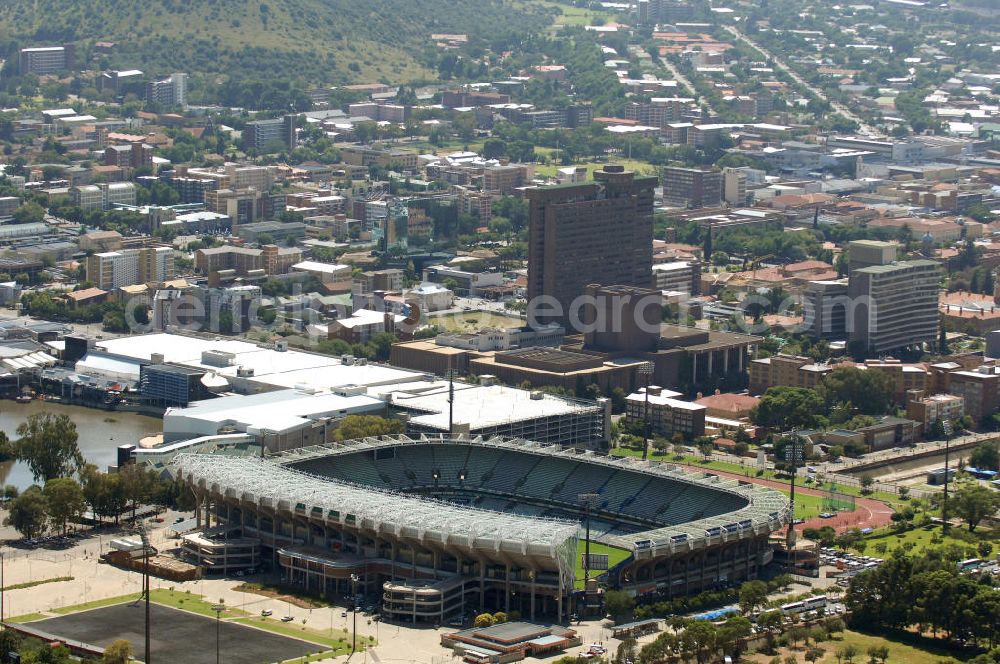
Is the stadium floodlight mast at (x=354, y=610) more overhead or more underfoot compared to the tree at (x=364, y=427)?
more underfoot

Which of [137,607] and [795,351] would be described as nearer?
[137,607]

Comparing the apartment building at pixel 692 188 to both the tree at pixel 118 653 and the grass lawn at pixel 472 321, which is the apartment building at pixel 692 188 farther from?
the tree at pixel 118 653

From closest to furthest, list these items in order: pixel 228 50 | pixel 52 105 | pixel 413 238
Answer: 1. pixel 413 238
2. pixel 52 105
3. pixel 228 50

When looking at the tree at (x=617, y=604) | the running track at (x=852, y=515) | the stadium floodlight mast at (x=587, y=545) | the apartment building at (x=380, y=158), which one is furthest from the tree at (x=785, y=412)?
the apartment building at (x=380, y=158)

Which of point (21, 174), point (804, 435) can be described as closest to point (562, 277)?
point (804, 435)

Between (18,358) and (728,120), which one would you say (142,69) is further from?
(18,358)

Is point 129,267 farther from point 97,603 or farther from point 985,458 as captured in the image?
point 97,603
